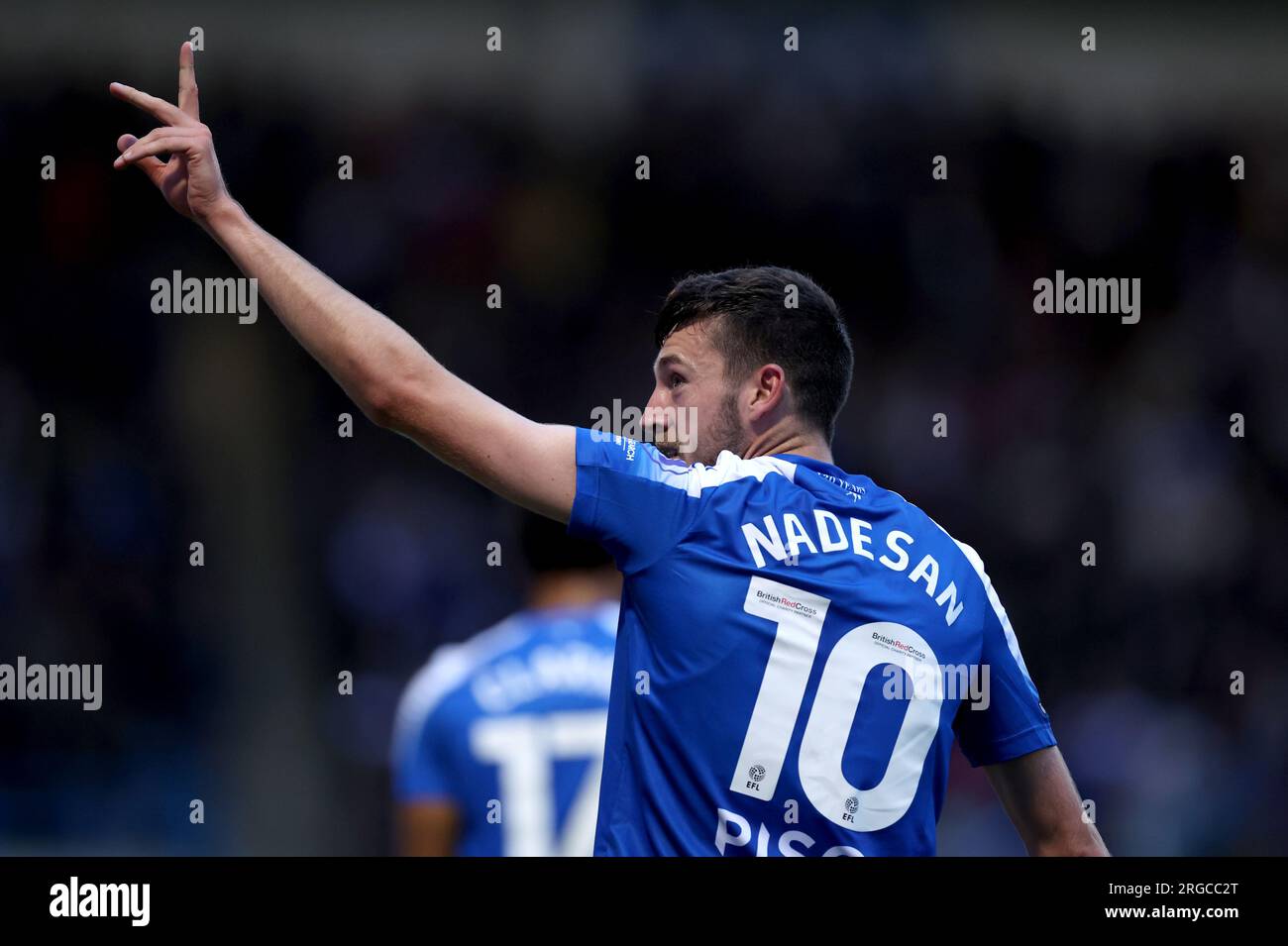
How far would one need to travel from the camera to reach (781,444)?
314 cm

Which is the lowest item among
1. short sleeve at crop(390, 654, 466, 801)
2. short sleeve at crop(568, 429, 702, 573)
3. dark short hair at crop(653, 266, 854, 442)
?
short sleeve at crop(390, 654, 466, 801)

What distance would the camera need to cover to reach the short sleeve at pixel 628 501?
2723mm

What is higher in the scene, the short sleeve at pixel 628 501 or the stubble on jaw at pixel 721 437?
the stubble on jaw at pixel 721 437

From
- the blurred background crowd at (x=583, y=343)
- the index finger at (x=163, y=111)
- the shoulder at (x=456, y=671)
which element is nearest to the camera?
the index finger at (x=163, y=111)

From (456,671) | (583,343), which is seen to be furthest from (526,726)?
(583,343)

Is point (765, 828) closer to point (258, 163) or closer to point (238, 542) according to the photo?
point (238, 542)

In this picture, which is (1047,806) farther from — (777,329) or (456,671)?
(456,671)

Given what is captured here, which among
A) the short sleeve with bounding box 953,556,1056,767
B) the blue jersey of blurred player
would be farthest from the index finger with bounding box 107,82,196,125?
the blue jersey of blurred player

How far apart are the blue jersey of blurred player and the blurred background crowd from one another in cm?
399

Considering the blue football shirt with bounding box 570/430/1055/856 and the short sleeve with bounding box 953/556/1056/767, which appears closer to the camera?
the blue football shirt with bounding box 570/430/1055/856

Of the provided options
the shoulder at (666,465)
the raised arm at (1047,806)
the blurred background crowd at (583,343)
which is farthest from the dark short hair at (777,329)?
the blurred background crowd at (583,343)

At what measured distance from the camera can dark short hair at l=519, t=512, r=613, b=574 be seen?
14.8 ft

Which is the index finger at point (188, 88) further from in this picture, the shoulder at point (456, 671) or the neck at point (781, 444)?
the shoulder at point (456, 671)

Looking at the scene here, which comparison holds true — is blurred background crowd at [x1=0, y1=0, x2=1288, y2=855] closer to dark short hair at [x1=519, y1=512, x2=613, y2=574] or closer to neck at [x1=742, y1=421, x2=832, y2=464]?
dark short hair at [x1=519, y1=512, x2=613, y2=574]
